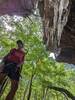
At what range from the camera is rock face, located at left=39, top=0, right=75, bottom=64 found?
20.6 feet

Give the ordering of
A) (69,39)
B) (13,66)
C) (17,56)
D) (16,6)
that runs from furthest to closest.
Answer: (17,56), (13,66), (69,39), (16,6)

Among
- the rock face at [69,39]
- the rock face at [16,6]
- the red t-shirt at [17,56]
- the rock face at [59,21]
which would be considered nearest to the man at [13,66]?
the red t-shirt at [17,56]

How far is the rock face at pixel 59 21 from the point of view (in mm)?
6272

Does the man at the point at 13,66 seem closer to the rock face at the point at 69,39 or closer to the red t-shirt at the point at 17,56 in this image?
the red t-shirt at the point at 17,56

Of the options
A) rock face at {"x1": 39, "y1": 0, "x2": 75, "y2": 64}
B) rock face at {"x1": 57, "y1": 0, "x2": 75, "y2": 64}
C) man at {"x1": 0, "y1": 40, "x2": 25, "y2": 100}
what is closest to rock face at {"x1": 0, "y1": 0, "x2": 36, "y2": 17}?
rock face at {"x1": 39, "y1": 0, "x2": 75, "y2": 64}

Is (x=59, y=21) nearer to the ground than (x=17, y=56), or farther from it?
farther from it

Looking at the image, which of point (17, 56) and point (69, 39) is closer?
point (69, 39)

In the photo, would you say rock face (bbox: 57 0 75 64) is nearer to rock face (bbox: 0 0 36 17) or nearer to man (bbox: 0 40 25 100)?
rock face (bbox: 0 0 36 17)

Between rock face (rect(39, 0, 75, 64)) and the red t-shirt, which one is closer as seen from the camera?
rock face (rect(39, 0, 75, 64))

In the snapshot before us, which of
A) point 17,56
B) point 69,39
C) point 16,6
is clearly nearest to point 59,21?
point 69,39

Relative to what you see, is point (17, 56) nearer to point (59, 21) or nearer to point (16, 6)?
point (59, 21)

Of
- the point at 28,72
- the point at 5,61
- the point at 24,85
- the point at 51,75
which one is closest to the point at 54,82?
the point at 51,75

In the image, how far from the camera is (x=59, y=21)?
7137 mm

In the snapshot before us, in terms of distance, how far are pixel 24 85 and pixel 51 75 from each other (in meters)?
7.28
